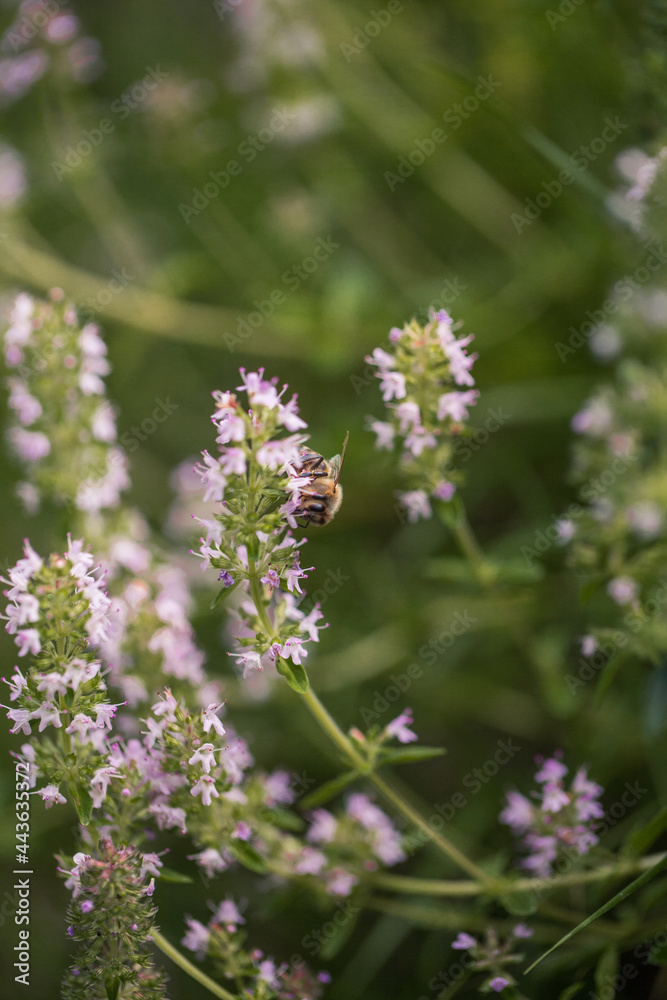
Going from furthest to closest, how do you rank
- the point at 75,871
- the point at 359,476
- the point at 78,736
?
the point at 359,476 → the point at 78,736 → the point at 75,871

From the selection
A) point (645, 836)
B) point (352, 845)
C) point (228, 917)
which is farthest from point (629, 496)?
point (228, 917)

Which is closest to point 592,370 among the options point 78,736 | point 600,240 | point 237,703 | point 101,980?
point 600,240

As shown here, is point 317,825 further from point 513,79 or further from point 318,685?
point 513,79

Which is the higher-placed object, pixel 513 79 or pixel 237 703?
pixel 513 79

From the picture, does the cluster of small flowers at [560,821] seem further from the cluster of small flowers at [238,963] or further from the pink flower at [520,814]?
the cluster of small flowers at [238,963]

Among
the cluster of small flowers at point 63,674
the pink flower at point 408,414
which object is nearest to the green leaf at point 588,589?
the pink flower at point 408,414

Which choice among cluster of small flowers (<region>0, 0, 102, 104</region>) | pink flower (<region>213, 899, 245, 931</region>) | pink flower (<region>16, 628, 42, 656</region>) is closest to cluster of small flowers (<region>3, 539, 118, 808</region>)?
pink flower (<region>16, 628, 42, 656</region>)
